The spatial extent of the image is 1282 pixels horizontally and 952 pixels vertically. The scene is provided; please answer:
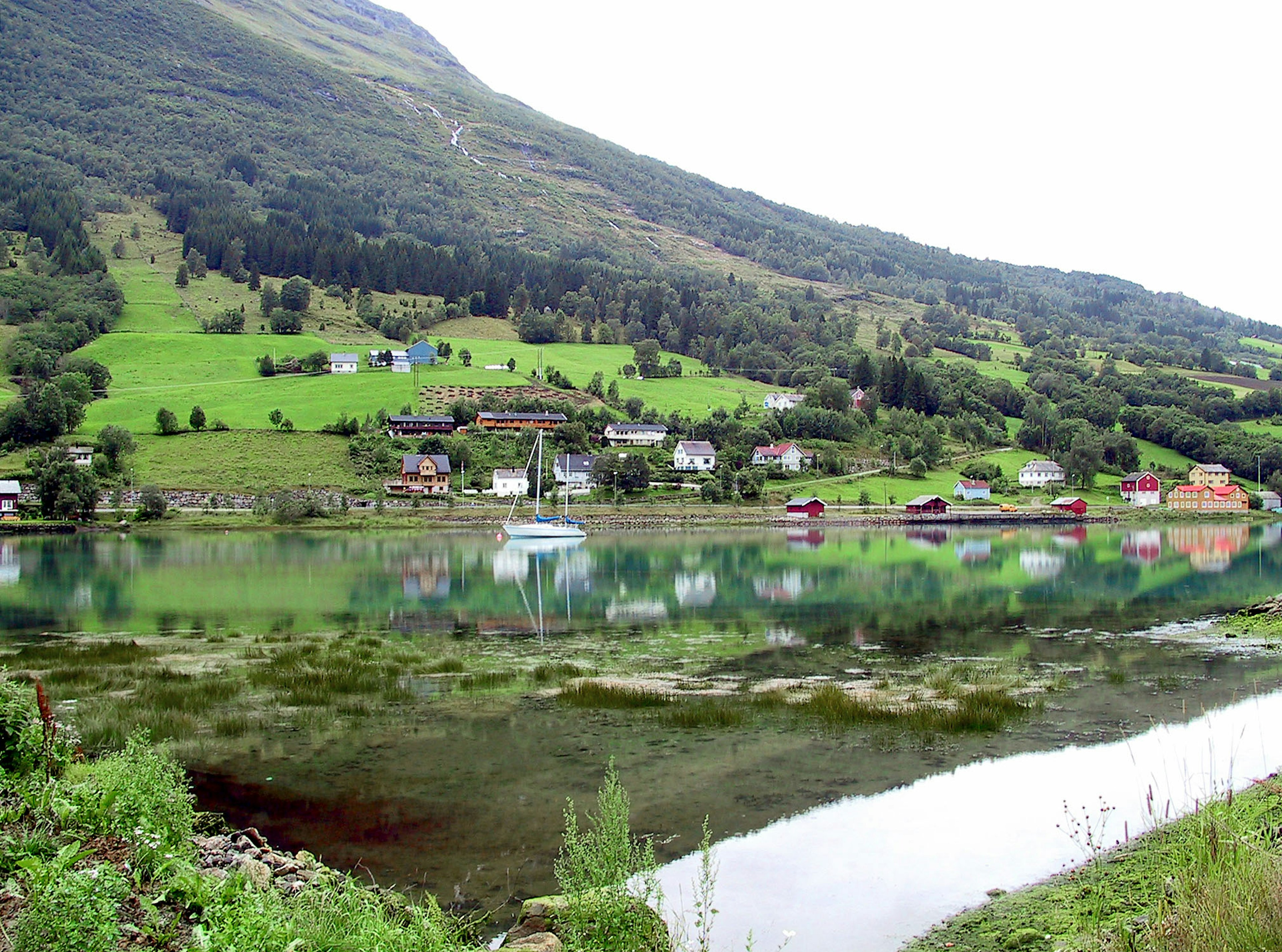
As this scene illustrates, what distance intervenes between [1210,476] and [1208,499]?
8.01 metres

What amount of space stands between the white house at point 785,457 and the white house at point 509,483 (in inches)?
997

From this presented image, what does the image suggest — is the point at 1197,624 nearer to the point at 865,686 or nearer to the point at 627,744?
the point at 865,686

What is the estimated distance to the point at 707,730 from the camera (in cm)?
1734

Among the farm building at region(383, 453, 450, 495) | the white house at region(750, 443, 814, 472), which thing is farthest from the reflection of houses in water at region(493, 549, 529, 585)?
the white house at region(750, 443, 814, 472)

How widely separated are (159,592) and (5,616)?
22.4ft

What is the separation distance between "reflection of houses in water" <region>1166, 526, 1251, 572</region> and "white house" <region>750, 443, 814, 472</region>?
35093 millimetres

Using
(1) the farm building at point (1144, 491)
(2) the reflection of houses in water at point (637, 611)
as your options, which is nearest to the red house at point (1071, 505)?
(1) the farm building at point (1144, 491)

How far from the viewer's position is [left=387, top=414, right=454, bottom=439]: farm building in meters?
99.4

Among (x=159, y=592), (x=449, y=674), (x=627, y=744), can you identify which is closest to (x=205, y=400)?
(x=159, y=592)

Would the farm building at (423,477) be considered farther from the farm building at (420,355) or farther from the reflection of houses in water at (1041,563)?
the reflection of houses in water at (1041,563)

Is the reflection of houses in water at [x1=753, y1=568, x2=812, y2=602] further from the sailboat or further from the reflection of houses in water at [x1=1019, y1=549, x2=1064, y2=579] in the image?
the sailboat

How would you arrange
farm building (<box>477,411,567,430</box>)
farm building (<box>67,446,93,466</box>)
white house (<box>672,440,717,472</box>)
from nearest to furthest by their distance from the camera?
farm building (<box>67,446,93,466</box>), white house (<box>672,440,717,472</box>), farm building (<box>477,411,567,430</box>)

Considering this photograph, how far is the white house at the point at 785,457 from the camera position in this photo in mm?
103250

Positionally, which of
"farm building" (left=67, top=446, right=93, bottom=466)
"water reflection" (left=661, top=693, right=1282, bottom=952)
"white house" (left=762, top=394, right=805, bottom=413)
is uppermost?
"white house" (left=762, top=394, right=805, bottom=413)
